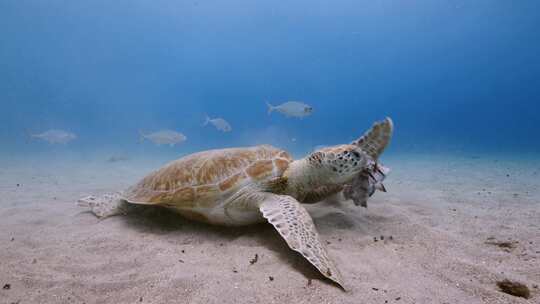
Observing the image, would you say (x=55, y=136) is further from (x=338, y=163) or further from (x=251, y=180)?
(x=338, y=163)

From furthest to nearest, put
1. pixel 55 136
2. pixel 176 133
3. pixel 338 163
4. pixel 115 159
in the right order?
pixel 115 159, pixel 55 136, pixel 176 133, pixel 338 163

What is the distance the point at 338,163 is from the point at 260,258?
4.31 feet

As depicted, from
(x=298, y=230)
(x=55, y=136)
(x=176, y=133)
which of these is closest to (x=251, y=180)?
(x=298, y=230)

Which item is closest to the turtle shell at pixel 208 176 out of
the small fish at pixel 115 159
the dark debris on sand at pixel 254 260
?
the dark debris on sand at pixel 254 260

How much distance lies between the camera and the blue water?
61750 millimetres

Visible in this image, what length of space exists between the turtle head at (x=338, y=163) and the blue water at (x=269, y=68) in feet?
136

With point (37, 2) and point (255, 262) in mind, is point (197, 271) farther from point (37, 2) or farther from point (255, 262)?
point (37, 2)

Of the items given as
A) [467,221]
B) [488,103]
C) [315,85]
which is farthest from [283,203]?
[488,103]

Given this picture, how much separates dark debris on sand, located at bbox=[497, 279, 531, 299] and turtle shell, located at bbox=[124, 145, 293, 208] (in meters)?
2.11

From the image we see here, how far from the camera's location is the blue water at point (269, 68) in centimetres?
6175

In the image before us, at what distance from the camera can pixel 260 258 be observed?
2.31m

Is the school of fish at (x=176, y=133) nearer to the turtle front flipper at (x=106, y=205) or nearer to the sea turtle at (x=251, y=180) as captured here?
the sea turtle at (x=251, y=180)

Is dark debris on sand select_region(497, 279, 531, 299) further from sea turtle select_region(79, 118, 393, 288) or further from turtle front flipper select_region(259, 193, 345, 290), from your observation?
sea turtle select_region(79, 118, 393, 288)

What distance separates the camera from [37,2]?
5075cm
